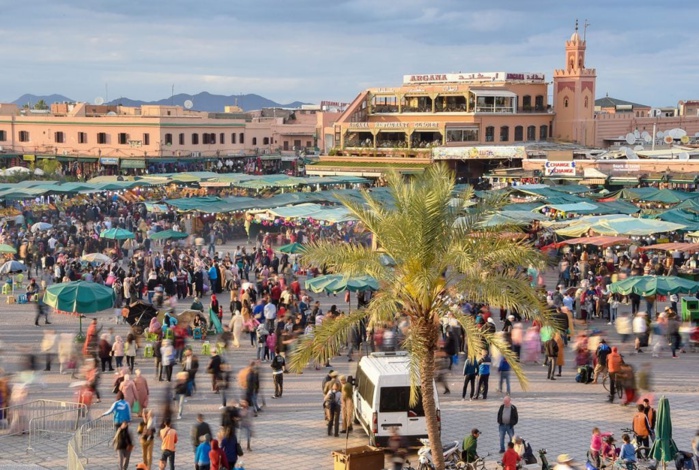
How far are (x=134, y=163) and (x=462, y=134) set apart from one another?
70.0 ft

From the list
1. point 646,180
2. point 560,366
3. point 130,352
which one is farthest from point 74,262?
point 646,180

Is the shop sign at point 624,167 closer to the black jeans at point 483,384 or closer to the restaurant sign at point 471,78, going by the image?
the restaurant sign at point 471,78

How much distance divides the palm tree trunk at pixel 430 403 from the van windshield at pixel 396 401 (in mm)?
1235

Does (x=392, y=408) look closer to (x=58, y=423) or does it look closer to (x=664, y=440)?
(x=664, y=440)

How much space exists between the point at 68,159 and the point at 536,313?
197 ft

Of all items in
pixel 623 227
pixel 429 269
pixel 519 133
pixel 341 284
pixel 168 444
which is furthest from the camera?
pixel 519 133

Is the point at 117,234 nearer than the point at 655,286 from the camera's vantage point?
No

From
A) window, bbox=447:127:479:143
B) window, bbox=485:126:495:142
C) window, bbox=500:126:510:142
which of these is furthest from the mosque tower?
window, bbox=447:127:479:143

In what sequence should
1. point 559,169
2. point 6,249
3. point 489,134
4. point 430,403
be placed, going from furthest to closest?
point 489,134 < point 559,169 < point 6,249 < point 430,403

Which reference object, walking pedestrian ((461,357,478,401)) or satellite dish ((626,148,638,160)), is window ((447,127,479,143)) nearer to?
satellite dish ((626,148,638,160))

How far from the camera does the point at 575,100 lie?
224ft

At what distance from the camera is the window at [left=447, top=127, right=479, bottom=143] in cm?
6284

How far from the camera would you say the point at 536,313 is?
1296 centimetres

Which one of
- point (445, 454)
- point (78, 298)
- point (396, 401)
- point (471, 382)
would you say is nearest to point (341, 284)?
point (471, 382)
